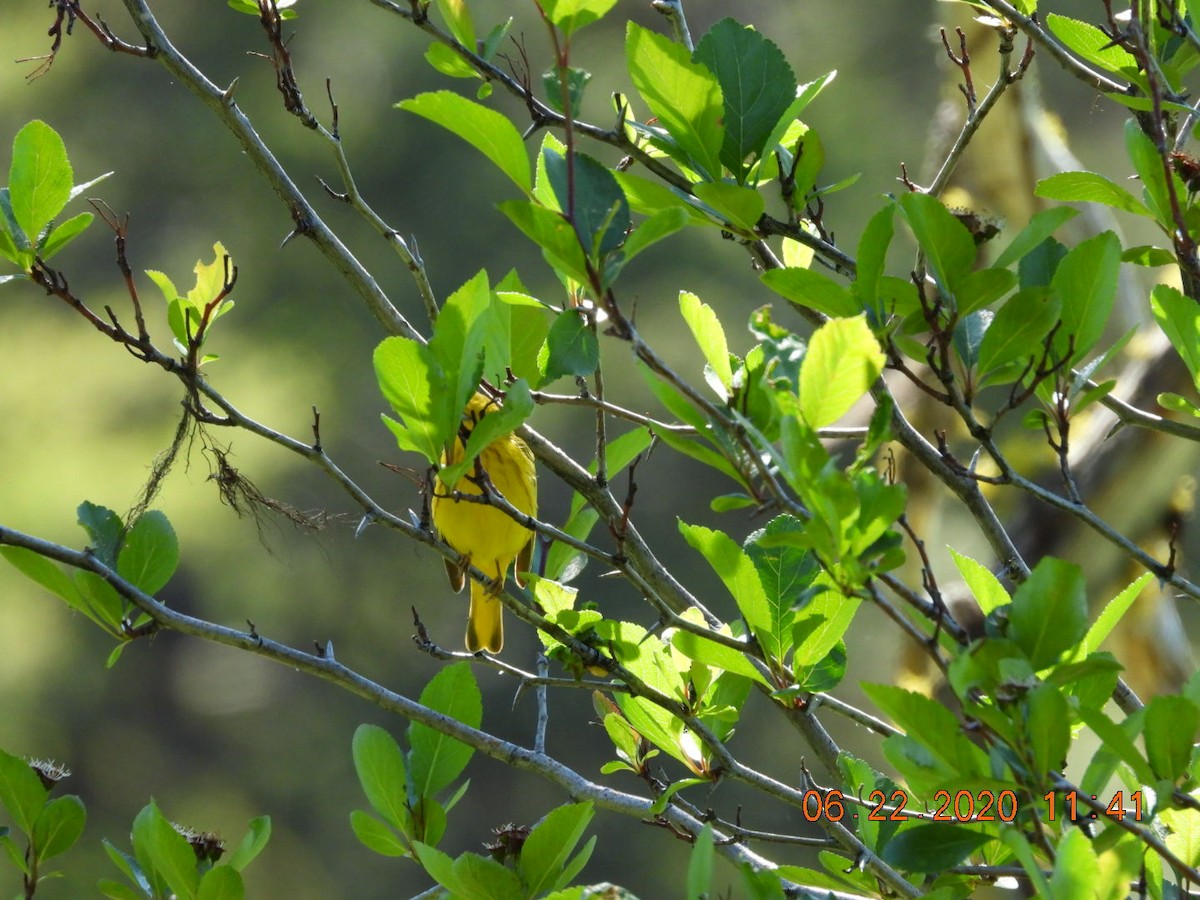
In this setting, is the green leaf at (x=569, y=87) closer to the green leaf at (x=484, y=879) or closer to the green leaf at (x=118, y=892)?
the green leaf at (x=484, y=879)

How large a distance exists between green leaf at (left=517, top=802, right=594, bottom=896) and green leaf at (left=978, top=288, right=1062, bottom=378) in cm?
54

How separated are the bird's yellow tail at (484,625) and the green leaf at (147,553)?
2185 mm

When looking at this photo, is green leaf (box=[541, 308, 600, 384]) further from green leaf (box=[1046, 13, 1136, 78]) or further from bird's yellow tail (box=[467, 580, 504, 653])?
bird's yellow tail (box=[467, 580, 504, 653])

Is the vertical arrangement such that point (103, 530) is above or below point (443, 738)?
above

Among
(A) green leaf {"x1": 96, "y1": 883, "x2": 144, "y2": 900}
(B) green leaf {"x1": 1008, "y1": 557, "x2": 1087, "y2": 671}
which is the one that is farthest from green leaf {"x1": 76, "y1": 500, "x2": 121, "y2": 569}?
(B) green leaf {"x1": 1008, "y1": 557, "x2": 1087, "y2": 671}

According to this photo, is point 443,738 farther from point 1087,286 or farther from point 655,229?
point 1087,286

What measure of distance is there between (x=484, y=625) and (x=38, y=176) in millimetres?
2636

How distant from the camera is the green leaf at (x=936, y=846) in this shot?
96cm

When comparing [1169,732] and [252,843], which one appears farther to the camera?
[252,843]

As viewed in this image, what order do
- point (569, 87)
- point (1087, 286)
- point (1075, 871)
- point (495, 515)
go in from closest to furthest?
point (1075, 871) → point (569, 87) → point (1087, 286) → point (495, 515)

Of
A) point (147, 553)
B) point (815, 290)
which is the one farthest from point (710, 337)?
point (147, 553)

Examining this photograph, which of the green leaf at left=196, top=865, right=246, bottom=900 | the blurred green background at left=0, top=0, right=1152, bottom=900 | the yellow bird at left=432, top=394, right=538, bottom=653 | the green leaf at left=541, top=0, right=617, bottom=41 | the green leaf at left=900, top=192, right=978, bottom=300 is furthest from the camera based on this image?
the blurred green background at left=0, top=0, right=1152, bottom=900

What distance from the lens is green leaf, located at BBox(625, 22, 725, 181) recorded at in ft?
3.42

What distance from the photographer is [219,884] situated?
125 centimetres
